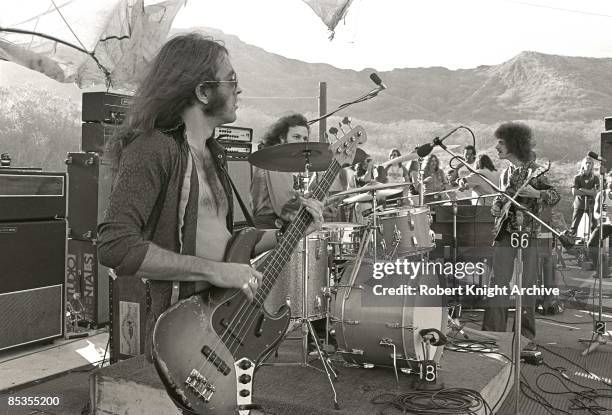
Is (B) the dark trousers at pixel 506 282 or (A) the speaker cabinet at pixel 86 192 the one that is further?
(A) the speaker cabinet at pixel 86 192

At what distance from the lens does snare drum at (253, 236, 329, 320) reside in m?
4.32

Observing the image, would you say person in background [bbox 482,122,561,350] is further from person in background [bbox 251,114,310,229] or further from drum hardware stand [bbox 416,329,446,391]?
person in background [bbox 251,114,310,229]

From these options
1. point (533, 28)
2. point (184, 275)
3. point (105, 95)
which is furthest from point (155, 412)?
point (533, 28)

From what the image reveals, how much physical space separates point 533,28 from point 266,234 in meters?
21.6

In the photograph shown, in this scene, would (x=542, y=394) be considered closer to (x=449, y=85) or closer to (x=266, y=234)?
(x=266, y=234)

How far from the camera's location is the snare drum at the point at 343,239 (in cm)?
468

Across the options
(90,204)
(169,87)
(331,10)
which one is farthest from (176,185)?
(90,204)

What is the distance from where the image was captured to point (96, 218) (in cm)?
614

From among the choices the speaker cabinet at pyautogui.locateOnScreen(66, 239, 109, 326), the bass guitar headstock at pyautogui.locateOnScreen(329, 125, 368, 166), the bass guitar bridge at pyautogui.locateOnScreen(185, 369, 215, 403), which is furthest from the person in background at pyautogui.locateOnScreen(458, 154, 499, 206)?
the bass guitar bridge at pyautogui.locateOnScreen(185, 369, 215, 403)

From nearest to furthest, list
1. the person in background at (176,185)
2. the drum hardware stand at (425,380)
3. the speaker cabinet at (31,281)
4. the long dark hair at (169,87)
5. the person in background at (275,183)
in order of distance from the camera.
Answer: the person in background at (176,185) < the long dark hair at (169,87) < the drum hardware stand at (425,380) < the person in background at (275,183) < the speaker cabinet at (31,281)

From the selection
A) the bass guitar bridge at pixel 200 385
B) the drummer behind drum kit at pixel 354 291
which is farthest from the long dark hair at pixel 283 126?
the bass guitar bridge at pixel 200 385

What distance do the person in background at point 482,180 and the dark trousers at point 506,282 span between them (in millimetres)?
600

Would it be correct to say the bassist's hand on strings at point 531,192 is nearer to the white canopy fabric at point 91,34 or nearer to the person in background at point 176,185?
the white canopy fabric at point 91,34

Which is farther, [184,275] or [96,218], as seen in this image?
[96,218]
